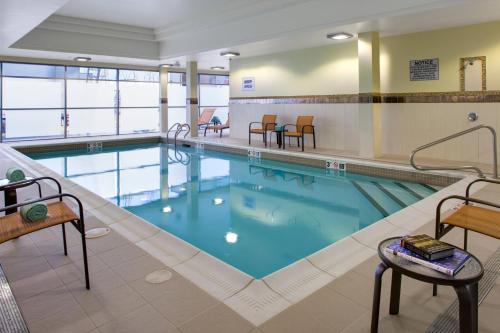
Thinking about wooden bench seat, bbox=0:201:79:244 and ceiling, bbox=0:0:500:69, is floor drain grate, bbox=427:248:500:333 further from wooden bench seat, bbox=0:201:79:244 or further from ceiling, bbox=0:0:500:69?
ceiling, bbox=0:0:500:69

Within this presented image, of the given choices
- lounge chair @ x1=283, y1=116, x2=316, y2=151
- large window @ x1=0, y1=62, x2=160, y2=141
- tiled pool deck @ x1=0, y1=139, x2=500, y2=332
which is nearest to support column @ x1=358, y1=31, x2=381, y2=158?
lounge chair @ x1=283, y1=116, x2=316, y2=151

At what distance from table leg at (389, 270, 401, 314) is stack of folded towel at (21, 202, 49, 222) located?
1.94 m

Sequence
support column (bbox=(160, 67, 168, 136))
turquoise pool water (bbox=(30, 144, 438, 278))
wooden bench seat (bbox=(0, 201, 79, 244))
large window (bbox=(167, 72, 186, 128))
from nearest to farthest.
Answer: wooden bench seat (bbox=(0, 201, 79, 244))
turquoise pool water (bbox=(30, 144, 438, 278))
support column (bbox=(160, 67, 168, 136))
large window (bbox=(167, 72, 186, 128))

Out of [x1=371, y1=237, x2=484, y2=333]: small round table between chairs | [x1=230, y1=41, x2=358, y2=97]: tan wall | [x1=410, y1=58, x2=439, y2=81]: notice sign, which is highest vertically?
[x1=230, y1=41, x2=358, y2=97]: tan wall

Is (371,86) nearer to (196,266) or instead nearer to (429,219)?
(429,219)

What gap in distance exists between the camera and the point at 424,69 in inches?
262

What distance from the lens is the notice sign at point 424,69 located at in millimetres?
6500

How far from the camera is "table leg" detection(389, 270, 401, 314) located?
1.77m

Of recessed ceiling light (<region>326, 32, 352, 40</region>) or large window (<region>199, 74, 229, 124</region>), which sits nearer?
recessed ceiling light (<region>326, 32, 352, 40</region>)

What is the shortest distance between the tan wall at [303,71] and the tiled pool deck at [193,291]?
540 centimetres

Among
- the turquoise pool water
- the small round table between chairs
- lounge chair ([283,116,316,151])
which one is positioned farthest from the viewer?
lounge chair ([283,116,316,151])

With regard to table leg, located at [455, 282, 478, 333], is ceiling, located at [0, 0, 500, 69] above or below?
above

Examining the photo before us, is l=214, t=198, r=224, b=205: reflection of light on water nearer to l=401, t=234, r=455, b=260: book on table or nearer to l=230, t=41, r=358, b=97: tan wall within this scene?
l=401, t=234, r=455, b=260: book on table

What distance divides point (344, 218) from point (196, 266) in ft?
7.64
